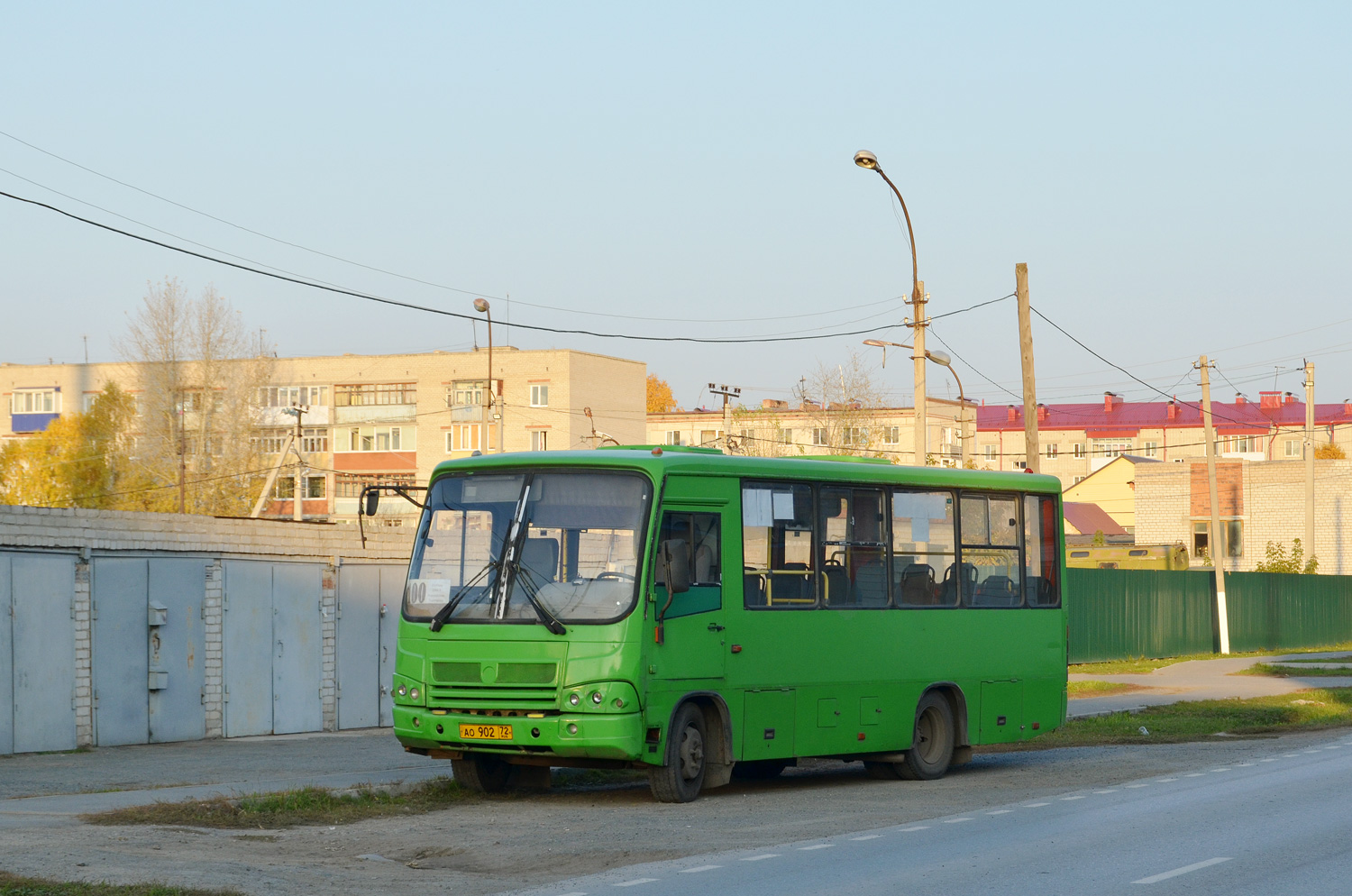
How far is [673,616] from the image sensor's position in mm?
12836

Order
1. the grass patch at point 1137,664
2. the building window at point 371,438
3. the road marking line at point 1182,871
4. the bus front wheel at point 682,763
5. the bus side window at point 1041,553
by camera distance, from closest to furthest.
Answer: the road marking line at point 1182,871, the bus front wheel at point 682,763, the bus side window at point 1041,553, the grass patch at point 1137,664, the building window at point 371,438

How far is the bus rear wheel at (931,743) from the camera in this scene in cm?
1547

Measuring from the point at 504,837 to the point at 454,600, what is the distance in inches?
96.9

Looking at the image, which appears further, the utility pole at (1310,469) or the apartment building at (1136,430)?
the apartment building at (1136,430)

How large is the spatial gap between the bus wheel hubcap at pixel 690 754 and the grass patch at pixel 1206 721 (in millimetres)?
7000

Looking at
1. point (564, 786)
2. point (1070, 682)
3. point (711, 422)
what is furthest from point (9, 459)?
point (564, 786)

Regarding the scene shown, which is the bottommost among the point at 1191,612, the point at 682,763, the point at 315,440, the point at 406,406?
the point at 1191,612

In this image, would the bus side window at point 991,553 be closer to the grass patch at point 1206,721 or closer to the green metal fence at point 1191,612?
the grass patch at point 1206,721

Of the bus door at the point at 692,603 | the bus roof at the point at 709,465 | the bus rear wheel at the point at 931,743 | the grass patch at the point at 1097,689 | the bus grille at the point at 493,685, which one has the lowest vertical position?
the grass patch at the point at 1097,689

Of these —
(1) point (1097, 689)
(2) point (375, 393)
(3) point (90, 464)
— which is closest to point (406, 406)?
(2) point (375, 393)

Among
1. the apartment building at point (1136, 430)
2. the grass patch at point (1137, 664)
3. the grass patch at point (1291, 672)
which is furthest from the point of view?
the apartment building at point (1136, 430)

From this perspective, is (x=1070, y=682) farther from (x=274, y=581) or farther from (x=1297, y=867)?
(x=1297, y=867)

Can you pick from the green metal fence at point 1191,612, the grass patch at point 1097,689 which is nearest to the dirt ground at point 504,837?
the grass patch at point 1097,689

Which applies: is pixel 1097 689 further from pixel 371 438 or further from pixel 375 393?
pixel 375 393
